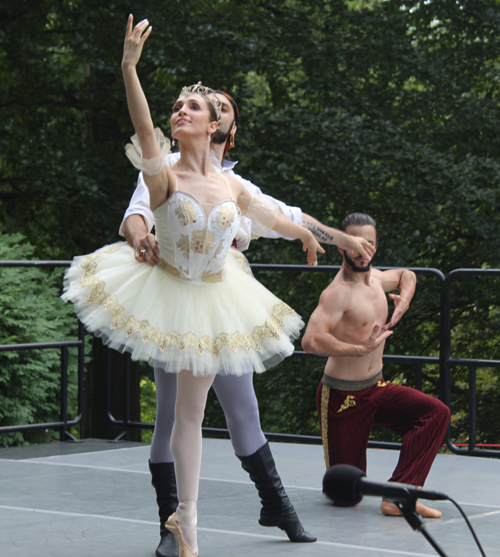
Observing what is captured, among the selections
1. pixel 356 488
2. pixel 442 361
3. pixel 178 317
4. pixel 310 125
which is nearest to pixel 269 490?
pixel 178 317

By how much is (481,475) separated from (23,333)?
365 cm

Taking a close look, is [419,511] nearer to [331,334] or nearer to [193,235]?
[331,334]

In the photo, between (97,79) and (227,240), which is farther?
(97,79)

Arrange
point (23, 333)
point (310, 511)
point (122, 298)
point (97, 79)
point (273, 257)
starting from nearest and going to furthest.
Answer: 1. point (122, 298)
2. point (310, 511)
3. point (23, 333)
4. point (273, 257)
5. point (97, 79)

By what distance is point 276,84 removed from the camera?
12695 mm

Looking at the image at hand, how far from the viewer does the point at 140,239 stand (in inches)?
136

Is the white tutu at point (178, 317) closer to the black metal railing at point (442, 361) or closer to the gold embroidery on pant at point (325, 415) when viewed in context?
the gold embroidery on pant at point (325, 415)

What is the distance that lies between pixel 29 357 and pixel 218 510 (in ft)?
10.1

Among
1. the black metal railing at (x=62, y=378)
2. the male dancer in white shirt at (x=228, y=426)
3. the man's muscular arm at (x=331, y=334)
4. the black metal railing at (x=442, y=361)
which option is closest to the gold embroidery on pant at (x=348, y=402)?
the man's muscular arm at (x=331, y=334)

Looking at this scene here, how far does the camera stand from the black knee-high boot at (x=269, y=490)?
11.8 feet

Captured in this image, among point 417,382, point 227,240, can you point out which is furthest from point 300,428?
point 227,240

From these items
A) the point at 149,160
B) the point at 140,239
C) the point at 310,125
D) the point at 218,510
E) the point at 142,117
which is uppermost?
the point at 310,125

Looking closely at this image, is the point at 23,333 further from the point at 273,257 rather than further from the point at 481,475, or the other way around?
the point at 273,257

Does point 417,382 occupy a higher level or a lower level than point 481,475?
higher
